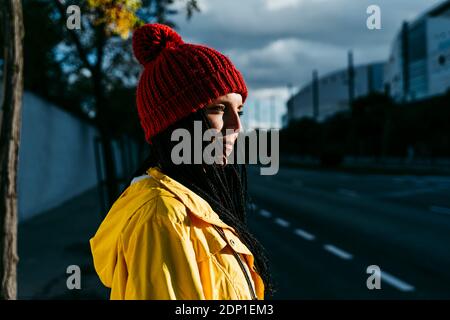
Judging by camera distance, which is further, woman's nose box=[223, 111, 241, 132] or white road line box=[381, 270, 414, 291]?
white road line box=[381, 270, 414, 291]

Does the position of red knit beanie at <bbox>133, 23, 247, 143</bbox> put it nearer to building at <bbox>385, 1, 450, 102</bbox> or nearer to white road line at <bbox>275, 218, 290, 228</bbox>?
white road line at <bbox>275, 218, 290, 228</bbox>

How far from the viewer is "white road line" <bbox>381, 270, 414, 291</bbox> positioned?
605cm

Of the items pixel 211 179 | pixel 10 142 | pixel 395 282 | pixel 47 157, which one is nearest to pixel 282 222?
pixel 395 282

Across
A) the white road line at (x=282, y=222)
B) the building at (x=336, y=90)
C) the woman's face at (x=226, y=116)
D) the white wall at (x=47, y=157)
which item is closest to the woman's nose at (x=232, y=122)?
the woman's face at (x=226, y=116)

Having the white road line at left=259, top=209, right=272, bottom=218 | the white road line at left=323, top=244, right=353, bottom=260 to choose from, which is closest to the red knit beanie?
the white road line at left=323, top=244, right=353, bottom=260

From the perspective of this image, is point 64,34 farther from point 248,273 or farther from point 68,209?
point 248,273

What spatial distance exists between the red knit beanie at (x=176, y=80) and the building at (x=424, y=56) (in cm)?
5837

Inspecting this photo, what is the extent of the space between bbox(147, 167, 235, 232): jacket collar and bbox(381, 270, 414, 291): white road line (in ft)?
16.6

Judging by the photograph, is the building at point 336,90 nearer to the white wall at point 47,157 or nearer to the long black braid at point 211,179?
the white wall at point 47,157

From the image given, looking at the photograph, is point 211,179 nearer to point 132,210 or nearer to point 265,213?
point 132,210

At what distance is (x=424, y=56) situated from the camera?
205ft

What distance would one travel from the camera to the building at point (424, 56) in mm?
58812

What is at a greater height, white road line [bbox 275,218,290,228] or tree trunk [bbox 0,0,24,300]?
tree trunk [bbox 0,0,24,300]
